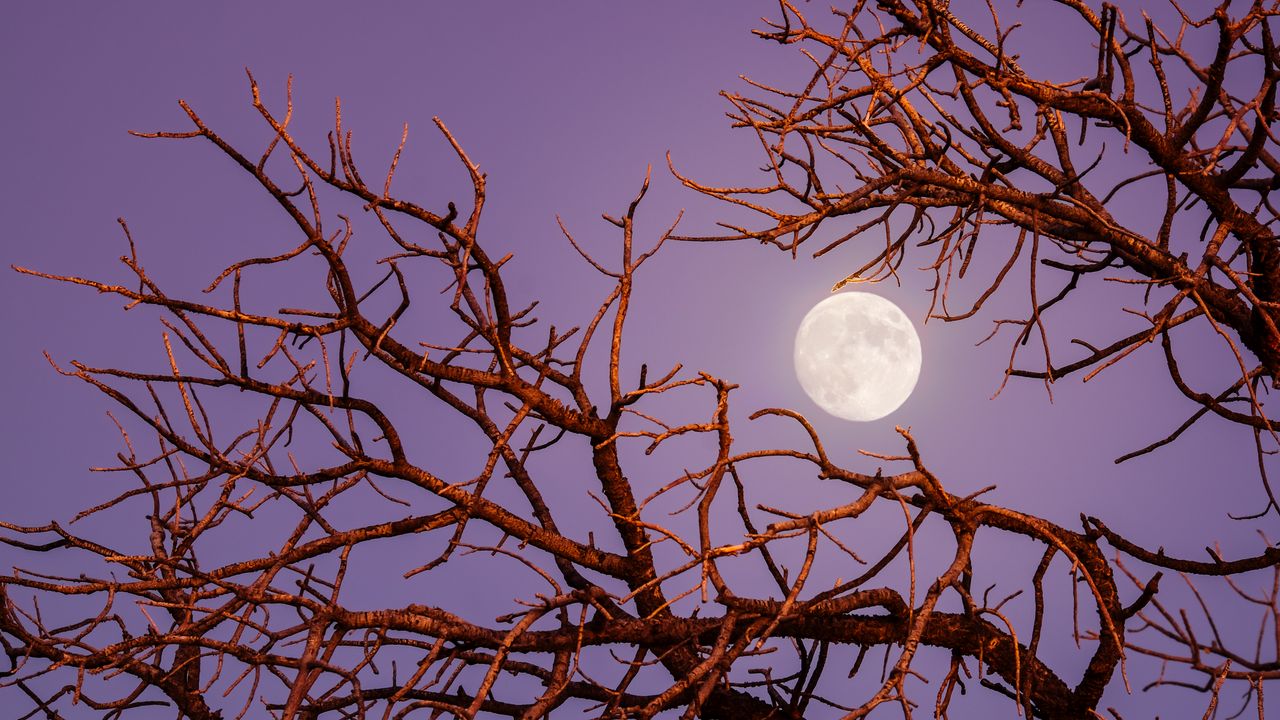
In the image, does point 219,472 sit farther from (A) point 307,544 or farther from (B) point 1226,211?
(B) point 1226,211

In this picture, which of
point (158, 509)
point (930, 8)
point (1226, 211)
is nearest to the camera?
point (930, 8)

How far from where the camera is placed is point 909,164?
13.4 feet

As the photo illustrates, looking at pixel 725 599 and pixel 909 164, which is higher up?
pixel 909 164

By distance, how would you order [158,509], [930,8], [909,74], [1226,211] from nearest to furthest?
[909,74] < [930,8] < [1226,211] < [158,509]

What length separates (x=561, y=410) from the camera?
14.5ft

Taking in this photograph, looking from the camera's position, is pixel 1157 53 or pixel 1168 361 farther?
pixel 1168 361

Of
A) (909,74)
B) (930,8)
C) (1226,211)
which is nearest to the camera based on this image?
(909,74)

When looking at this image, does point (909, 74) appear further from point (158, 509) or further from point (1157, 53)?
point (158, 509)

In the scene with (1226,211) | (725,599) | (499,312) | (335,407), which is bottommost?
(725,599)

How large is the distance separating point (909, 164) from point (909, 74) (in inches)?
13.8

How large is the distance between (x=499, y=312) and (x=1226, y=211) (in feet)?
10.9

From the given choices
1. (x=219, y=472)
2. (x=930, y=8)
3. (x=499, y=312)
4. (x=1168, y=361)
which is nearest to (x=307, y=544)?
(x=219, y=472)

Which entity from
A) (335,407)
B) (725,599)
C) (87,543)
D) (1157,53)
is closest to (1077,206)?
(1157,53)

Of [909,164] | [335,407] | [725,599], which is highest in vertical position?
[909,164]
